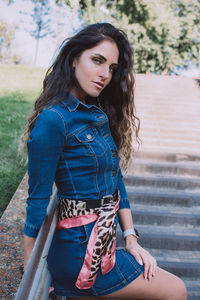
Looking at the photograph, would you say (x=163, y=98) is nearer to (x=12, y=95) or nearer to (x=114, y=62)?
(x=12, y=95)

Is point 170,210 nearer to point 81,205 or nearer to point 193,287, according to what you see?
point 193,287

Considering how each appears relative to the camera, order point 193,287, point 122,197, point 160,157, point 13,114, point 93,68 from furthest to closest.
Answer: point 13,114, point 160,157, point 193,287, point 122,197, point 93,68

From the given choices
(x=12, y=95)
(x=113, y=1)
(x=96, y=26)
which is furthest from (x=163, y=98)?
(x=113, y=1)

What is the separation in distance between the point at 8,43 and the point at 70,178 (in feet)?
128

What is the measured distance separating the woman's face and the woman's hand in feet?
2.72

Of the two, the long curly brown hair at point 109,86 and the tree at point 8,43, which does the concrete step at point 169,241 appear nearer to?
the long curly brown hair at point 109,86

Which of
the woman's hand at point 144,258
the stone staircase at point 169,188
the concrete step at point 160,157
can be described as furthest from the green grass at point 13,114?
the woman's hand at point 144,258

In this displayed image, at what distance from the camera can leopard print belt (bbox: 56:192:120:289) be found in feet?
4.14

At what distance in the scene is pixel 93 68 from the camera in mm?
1475

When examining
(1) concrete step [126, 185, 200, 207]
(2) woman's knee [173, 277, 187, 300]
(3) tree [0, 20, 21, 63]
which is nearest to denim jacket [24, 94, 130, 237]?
(2) woman's knee [173, 277, 187, 300]

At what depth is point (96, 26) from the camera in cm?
158

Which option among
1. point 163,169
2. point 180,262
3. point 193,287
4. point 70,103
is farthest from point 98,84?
point 163,169

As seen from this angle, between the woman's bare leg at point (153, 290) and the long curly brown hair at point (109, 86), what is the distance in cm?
83

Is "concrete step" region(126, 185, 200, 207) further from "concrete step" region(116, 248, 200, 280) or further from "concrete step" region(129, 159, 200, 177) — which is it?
"concrete step" region(116, 248, 200, 280)
